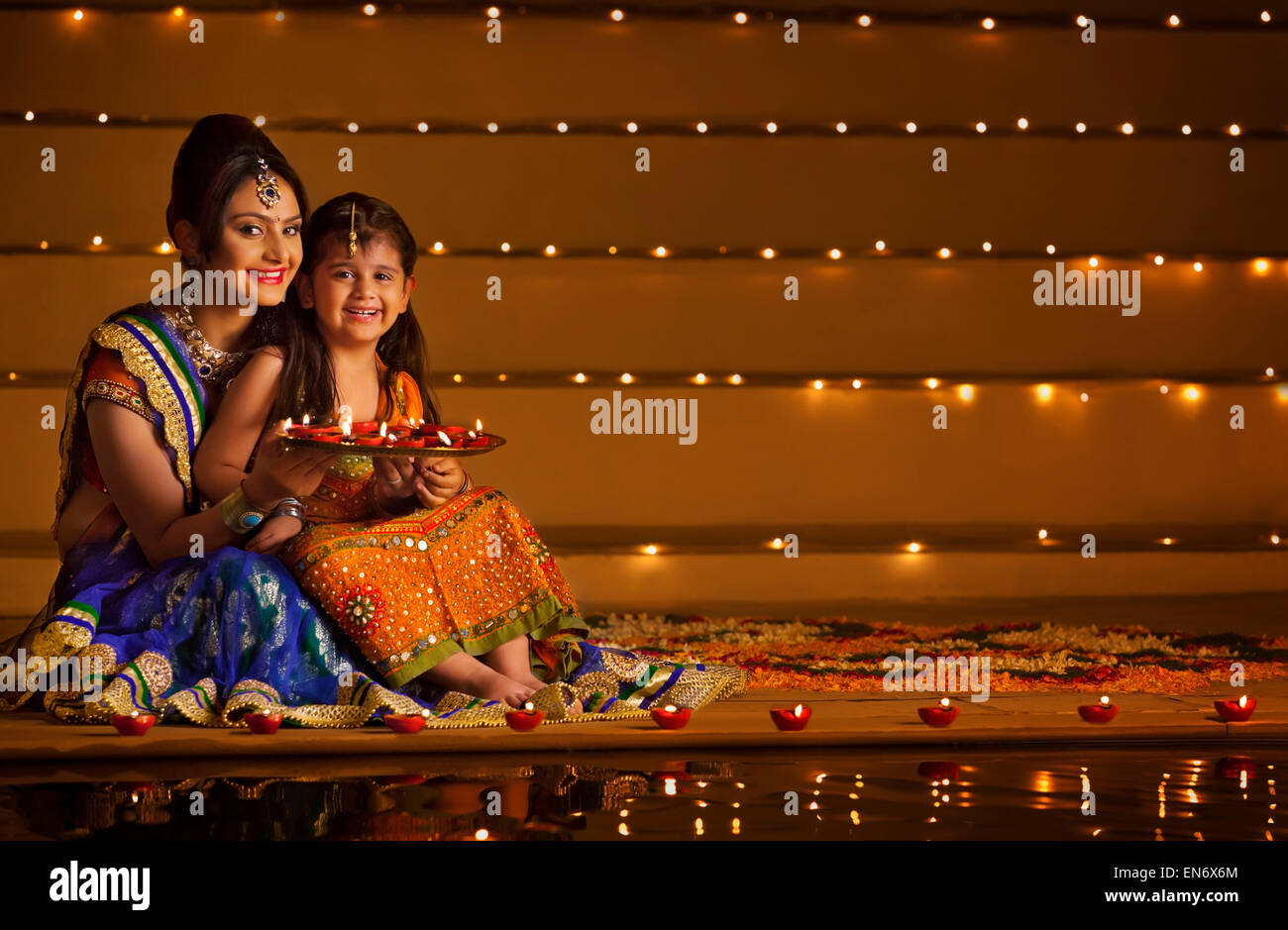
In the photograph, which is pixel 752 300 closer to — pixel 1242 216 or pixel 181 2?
pixel 1242 216

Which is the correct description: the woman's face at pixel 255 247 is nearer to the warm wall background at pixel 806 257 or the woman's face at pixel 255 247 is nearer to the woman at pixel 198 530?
the woman at pixel 198 530

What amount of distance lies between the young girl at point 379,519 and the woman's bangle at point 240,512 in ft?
0.13

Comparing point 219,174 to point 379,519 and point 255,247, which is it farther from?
point 379,519

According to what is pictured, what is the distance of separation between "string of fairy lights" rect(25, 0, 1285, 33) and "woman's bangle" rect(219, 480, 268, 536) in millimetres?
2101

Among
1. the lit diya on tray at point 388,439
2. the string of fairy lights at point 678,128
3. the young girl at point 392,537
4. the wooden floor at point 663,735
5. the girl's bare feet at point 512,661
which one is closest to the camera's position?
the wooden floor at point 663,735

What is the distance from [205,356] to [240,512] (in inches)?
13.1

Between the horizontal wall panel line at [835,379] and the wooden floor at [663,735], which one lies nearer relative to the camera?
the wooden floor at [663,735]

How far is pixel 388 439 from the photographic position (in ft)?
7.70

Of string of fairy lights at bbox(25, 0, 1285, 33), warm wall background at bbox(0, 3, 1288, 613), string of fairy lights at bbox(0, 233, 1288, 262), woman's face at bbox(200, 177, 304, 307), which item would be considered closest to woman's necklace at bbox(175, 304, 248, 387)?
woman's face at bbox(200, 177, 304, 307)

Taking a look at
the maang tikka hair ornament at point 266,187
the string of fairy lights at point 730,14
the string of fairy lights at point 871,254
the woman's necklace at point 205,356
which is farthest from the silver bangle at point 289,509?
the string of fairy lights at point 730,14

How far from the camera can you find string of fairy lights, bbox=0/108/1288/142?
398 centimetres

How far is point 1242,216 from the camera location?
13.6 feet

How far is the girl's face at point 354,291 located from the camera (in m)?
2.54
